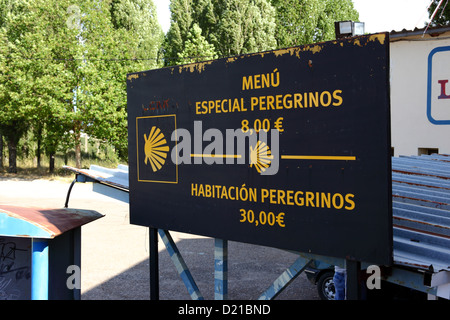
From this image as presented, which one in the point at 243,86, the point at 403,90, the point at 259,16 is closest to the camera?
the point at 243,86

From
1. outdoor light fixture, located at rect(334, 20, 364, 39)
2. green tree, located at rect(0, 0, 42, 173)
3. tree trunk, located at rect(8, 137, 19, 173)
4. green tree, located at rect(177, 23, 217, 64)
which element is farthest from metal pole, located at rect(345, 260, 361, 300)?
tree trunk, located at rect(8, 137, 19, 173)

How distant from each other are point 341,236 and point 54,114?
78.8 feet

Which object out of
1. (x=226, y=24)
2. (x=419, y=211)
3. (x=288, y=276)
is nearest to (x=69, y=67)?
(x=226, y=24)

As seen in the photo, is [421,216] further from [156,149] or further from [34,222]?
[34,222]

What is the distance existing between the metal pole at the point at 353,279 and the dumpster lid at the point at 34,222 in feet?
10.0

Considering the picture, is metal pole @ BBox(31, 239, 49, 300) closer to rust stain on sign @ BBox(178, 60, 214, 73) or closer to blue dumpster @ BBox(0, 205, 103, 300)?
blue dumpster @ BBox(0, 205, 103, 300)

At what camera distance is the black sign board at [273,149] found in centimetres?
325

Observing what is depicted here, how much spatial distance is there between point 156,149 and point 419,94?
487 inches

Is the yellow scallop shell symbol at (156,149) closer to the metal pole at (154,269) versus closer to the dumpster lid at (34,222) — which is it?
the metal pole at (154,269)

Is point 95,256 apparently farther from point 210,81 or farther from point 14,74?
point 14,74

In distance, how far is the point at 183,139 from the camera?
14.6 feet

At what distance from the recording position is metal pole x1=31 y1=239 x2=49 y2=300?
5.05 metres

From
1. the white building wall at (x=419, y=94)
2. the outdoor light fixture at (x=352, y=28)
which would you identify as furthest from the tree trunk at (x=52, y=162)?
the outdoor light fixture at (x=352, y=28)
